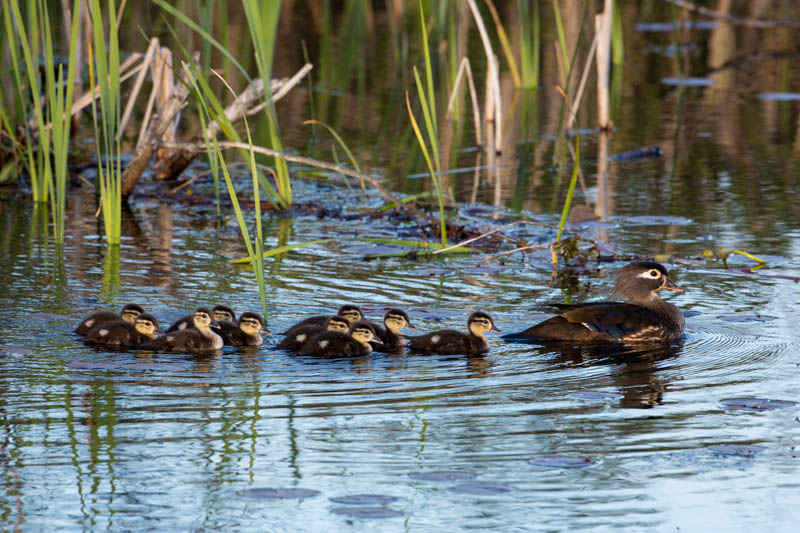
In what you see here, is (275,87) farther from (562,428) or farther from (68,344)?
(562,428)

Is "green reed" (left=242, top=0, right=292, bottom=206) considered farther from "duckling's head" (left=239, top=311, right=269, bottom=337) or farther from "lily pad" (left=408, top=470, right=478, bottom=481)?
"lily pad" (left=408, top=470, right=478, bottom=481)

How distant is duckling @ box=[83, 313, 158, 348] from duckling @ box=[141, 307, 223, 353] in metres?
0.05

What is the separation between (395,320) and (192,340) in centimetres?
108

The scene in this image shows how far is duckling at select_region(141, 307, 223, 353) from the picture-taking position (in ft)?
22.3

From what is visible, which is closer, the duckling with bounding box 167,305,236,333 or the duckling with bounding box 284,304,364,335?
the duckling with bounding box 167,305,236,333

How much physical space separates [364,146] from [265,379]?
7.78 m

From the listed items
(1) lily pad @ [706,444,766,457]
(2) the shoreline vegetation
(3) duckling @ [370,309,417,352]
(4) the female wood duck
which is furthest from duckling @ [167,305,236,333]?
(1) lily pad @ [706,444,766,457]

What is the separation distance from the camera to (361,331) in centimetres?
676

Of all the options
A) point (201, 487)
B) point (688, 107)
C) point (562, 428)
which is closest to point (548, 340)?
point (562, 428)

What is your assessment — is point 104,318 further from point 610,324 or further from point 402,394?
point 610,324

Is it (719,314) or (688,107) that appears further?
(688,107)

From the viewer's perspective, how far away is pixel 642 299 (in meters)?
7.66

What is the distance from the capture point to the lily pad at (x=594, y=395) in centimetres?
603

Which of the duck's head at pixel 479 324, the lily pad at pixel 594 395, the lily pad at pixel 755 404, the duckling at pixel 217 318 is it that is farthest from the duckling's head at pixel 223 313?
the lily pad at pixel 755 404
